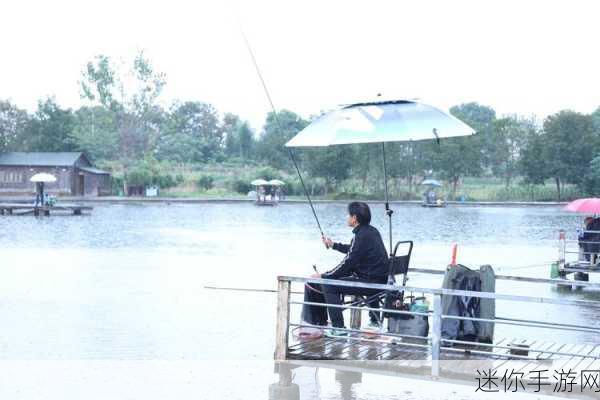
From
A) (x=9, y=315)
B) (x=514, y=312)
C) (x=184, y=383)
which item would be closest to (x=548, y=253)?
(x=514, y=312)

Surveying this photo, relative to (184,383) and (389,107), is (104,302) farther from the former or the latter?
(389,107)

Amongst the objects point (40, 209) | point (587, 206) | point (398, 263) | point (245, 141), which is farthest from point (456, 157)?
point (398, 263)

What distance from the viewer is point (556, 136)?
74.6 metres

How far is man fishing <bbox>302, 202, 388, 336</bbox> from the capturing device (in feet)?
22.3

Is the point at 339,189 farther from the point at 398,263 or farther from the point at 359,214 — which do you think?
the point at 359,214

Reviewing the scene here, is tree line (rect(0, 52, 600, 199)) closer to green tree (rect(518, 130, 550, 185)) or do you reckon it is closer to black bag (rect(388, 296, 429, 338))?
green tree (rect(518, 130, 550, 185))

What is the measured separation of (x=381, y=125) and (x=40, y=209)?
4050 centimetres

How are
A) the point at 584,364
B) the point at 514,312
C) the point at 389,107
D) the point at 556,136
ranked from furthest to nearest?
the point at 556,136, the point at 514,312, the point at 389,107, the point at 584,364

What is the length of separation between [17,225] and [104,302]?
78.8 ft

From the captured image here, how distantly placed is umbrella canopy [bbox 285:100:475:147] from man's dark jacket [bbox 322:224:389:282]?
0.83 m

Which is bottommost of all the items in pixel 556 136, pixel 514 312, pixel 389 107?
pixel 514 312

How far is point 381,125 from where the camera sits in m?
6.75

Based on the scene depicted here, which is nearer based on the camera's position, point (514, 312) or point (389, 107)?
point (389, 107)

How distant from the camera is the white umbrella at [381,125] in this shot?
261 inches
